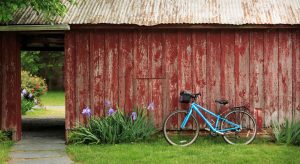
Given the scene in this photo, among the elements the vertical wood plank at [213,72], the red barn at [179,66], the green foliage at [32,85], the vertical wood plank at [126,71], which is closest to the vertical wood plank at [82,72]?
the red barn at [179,66]

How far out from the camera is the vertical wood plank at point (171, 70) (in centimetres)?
1164

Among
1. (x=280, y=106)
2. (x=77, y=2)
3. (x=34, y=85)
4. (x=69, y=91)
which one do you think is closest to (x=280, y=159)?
(x=280, y=106)

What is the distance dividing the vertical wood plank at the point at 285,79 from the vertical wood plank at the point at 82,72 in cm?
449

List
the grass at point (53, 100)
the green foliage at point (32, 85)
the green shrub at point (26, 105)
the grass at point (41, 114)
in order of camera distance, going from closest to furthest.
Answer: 1. the grass at point (41, 114)
2. the green shrub at point (26, 105)
3. the green foliage at point (32, 85)
4. the grass at point (53, 100)

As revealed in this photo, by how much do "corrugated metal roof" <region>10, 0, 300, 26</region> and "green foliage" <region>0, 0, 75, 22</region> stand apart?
0.34 m

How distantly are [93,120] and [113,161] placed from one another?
2275 millimetres

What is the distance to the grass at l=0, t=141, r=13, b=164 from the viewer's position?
30.8 feet

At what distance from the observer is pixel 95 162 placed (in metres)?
8.95

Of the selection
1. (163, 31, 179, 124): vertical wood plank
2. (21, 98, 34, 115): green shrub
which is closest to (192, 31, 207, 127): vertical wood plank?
(163, 31, 179, 124): vertical wood plank

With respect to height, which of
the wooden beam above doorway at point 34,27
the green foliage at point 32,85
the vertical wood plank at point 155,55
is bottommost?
the green foliage at point 32,85

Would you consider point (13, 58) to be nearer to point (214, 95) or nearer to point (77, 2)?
point (77, 2)

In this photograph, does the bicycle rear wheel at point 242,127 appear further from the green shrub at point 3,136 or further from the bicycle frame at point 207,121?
the green shrub at point 3,136

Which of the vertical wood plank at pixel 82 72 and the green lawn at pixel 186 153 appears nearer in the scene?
the green lawn at pixel 186 153

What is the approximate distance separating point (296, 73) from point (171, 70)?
291 cm
